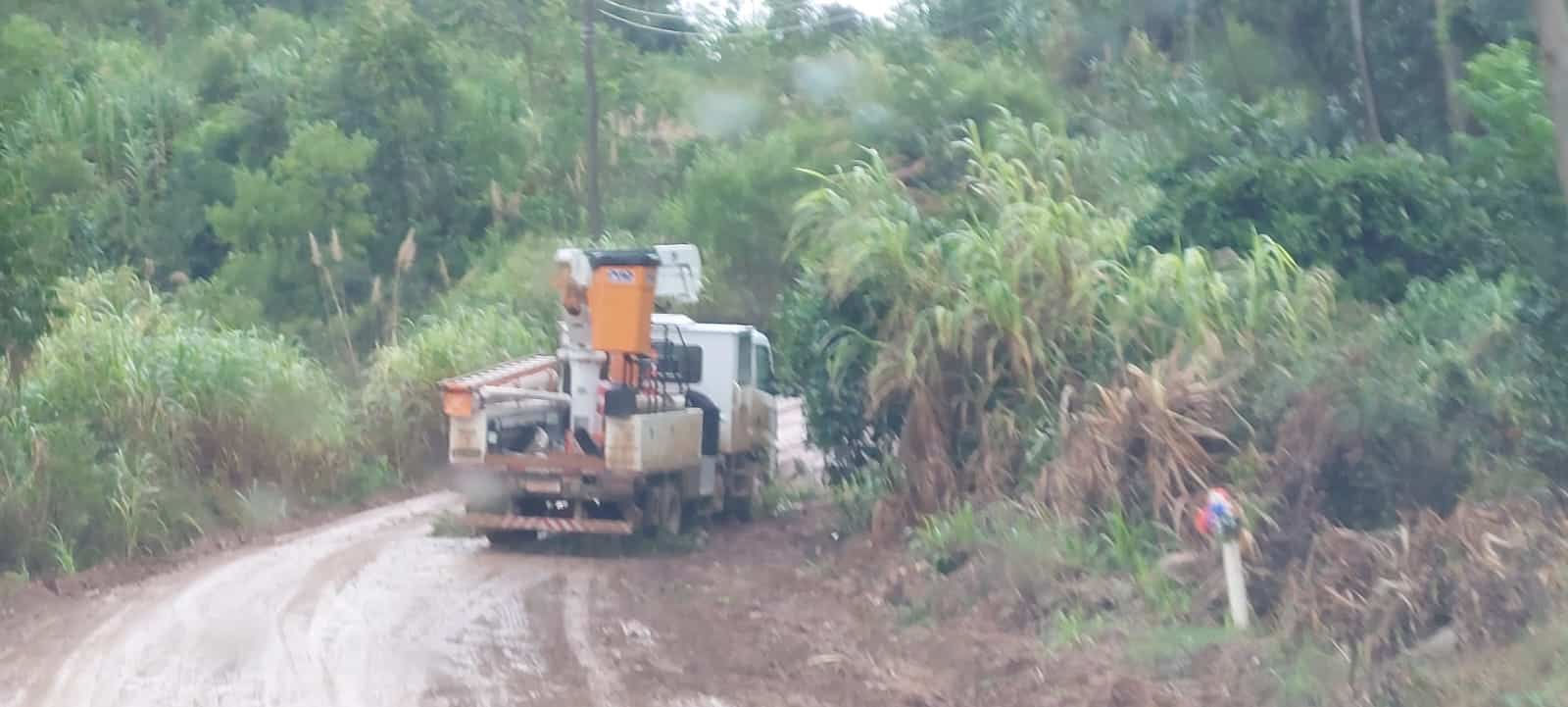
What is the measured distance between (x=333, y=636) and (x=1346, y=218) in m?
9.90

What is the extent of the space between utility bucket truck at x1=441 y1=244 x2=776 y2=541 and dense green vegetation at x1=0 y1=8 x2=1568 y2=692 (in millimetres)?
1519

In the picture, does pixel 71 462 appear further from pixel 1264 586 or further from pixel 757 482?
pixel 1264 586

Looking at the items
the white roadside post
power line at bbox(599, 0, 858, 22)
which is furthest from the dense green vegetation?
power line at bbox(599, 0, 858, 22)

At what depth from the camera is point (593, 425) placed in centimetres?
1833

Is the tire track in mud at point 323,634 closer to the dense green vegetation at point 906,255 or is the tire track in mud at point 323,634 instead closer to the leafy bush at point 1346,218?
the dense green vegetation at point 906,255

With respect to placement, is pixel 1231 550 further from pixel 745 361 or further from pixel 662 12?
pixel 662 12

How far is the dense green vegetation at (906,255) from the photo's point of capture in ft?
41.4

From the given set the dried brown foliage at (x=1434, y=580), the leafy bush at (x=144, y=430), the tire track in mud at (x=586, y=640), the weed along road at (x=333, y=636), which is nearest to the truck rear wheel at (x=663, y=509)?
the weed along road at (x=333, y=636)

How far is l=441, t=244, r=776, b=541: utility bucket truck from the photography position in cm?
1795

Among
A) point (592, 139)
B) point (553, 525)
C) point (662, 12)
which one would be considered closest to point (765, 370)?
point (553, 525)

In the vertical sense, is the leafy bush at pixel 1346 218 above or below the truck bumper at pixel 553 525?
above

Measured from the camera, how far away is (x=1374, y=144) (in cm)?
2206

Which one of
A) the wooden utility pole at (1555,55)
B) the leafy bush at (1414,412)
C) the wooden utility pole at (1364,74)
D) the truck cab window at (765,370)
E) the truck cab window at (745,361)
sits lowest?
the truck cab window at (765,370)

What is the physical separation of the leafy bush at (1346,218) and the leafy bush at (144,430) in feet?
35.2
